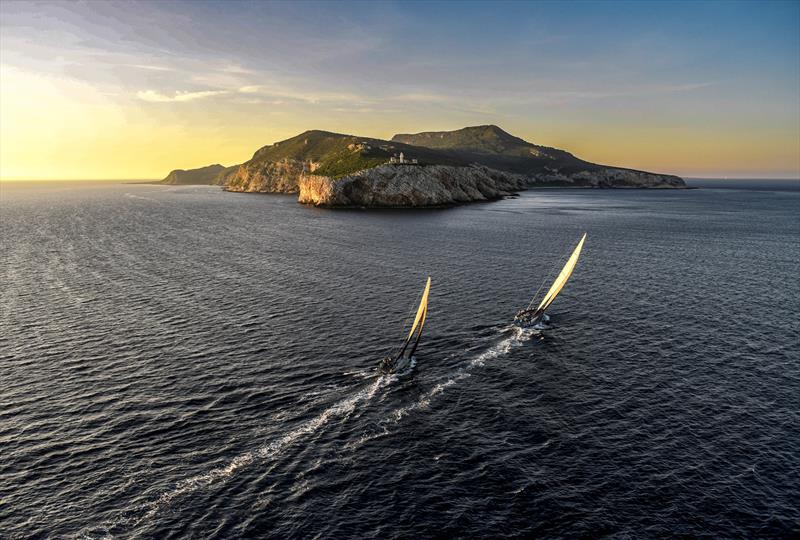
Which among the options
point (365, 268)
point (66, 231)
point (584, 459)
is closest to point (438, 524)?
point (584, 459)

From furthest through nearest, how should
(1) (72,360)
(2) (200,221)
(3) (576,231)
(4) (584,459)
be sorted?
(2) (200,221)
(3) (576,231)
(1) (72,360)
(4) (584,459)

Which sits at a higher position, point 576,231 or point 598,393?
point 576,231

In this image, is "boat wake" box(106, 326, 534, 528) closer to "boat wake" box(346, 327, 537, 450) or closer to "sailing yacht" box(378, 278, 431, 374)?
"boat wake" box(346, 327, 537, 450)

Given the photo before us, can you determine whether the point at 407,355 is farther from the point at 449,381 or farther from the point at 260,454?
the point at 260,454

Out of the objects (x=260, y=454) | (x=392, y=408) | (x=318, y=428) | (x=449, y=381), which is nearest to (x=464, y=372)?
(x=449, y=381)

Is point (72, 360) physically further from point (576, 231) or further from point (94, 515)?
point (576, 231)

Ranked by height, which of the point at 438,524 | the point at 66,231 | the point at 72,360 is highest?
the point at 66,231
